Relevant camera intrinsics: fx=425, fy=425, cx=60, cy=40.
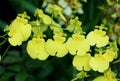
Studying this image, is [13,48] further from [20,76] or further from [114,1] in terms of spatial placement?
[114,1]

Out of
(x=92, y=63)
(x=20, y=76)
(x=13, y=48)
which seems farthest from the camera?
(x=13, y=48)

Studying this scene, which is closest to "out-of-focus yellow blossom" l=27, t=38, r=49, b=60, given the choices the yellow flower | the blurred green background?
the yellow flower

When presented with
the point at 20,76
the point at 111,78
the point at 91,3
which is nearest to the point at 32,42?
the point at 111,78

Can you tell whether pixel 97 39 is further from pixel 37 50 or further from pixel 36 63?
pixel 36 63

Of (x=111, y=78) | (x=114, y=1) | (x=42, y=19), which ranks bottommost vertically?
(x=111, y=78)

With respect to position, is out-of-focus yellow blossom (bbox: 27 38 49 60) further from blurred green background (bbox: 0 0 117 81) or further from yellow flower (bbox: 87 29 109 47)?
blurred green background (bbox: 0 0 117 81)

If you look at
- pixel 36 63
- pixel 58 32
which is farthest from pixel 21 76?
pixel 58 32
